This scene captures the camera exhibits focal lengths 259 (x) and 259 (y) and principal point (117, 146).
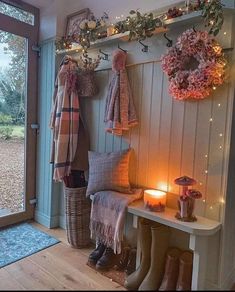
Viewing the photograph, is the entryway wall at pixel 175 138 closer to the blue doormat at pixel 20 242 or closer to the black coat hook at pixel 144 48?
the black coat hook at pixel 144 48

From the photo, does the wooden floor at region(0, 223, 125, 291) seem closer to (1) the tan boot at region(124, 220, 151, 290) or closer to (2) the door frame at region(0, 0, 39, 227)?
(1) the tan boot at region(124, 220, 151, 290)

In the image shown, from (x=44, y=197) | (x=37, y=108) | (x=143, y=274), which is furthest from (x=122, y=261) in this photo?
(x=37, y=108)

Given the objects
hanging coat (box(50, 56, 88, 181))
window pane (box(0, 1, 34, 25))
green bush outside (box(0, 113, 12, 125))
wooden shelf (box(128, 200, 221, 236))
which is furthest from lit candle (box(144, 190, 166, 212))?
window pane (box(0, 1, 34, 25))

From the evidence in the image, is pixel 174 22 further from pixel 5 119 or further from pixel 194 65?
pixel 5 119

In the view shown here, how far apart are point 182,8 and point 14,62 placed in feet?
5.92

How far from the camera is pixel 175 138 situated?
1960mm

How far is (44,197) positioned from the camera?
9.66ft

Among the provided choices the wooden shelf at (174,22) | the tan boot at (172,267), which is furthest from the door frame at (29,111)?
the tan boot at (172,267)

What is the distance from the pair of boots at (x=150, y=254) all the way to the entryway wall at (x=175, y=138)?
26 cm

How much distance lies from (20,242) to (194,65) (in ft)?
7.16

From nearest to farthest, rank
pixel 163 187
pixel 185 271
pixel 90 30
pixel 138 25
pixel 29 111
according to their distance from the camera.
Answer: pixel 185 271
pixel 138 25
pixel 163 187
pixel 90 30
pixel 29 111

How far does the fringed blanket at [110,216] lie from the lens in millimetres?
1938

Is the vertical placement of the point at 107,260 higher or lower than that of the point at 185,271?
lower

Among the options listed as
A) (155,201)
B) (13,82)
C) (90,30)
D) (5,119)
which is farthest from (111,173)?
(13,82)
